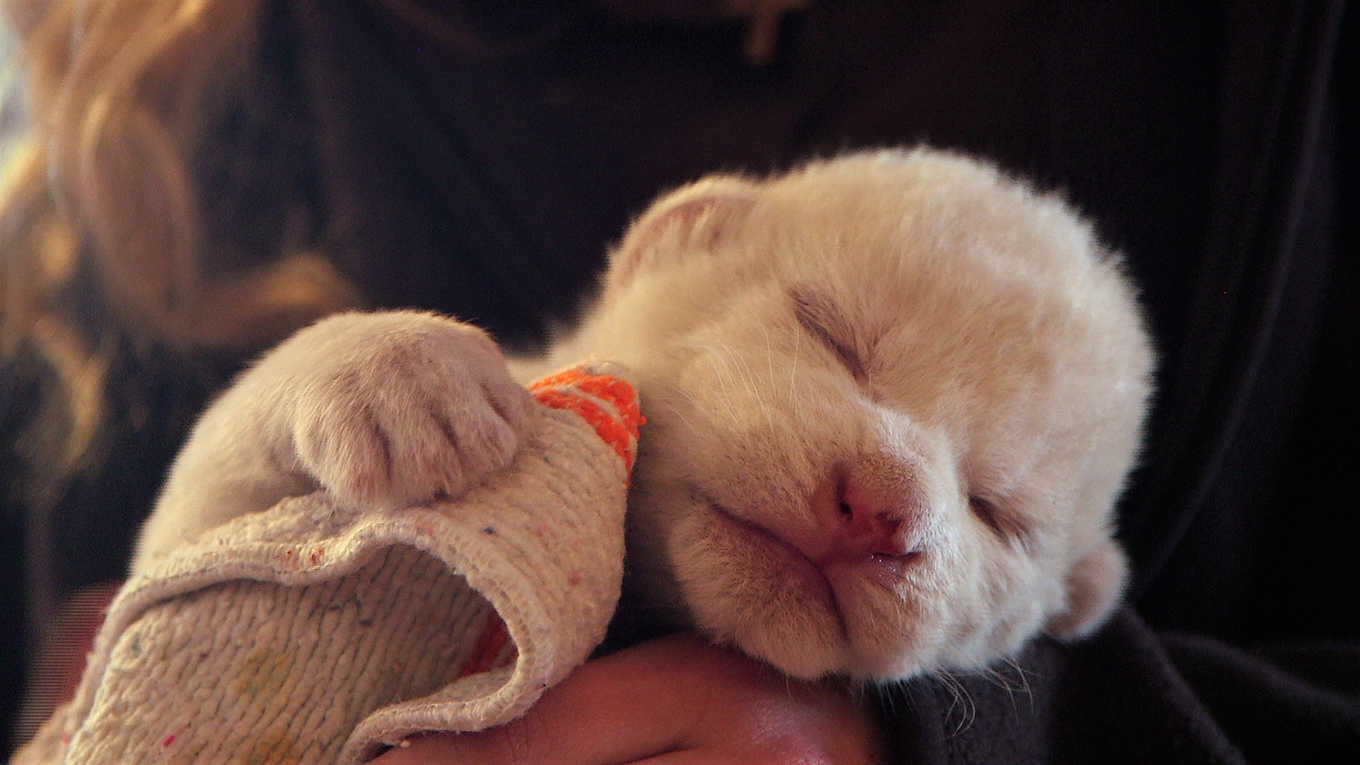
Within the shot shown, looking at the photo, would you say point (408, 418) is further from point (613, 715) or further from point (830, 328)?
point (830, 328)

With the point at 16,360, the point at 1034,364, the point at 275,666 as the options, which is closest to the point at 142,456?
the point at 16,360

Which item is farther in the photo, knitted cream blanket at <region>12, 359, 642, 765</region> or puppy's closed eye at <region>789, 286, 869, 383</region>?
puppy's closed eye at <region>789, 286, 869, 383</region>

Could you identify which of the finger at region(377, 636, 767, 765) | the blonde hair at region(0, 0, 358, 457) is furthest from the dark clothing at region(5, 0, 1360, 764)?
the finger at region(377, 636, 767, 765)

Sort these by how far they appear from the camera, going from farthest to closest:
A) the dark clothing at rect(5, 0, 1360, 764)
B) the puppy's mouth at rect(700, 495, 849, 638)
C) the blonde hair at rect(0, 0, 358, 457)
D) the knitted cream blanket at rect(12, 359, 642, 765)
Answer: the blonde hair at rect(0, 0, 358, 457), the dark clothing at rect(5, 0, 1360, 764), the puppy's mouth at rect(700, 495, 849, 638), the knitted cream blanket at rect(12, 359, 642, 765)

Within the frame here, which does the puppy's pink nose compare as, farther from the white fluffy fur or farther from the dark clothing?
the dark clothing

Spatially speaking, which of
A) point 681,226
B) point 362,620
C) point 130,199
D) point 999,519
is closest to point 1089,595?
point 999,519

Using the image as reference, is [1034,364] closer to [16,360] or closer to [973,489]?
[973,489]

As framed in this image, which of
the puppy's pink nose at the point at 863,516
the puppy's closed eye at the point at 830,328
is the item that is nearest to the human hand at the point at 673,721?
the puppy's pink nose at the point at 863,516
